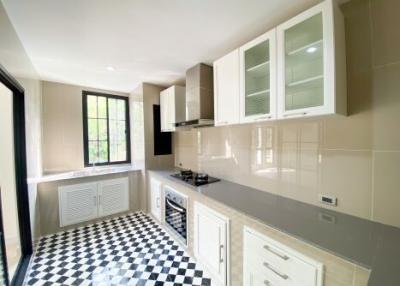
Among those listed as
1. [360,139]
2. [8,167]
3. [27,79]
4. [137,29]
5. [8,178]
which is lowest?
[8,178]

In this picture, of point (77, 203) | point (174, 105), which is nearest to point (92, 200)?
point (77, 203)

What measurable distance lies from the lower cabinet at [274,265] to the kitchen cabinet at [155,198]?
1666 mm

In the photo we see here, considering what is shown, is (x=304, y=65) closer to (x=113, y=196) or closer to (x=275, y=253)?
(x=275, y=253)

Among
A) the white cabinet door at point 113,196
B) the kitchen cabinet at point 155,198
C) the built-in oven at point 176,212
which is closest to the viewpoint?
the built-in oven at point 176,212

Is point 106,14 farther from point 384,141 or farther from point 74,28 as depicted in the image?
point 384,141

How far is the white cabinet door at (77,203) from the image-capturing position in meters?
2.59

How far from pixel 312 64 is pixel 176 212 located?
6.79 ft

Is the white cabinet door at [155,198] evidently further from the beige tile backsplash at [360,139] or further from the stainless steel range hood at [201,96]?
the beige tile backsplash at [360,139]

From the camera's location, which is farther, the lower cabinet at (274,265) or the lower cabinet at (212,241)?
the lower cabinet at (212,241)

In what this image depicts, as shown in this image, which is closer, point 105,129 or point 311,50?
point 311,50

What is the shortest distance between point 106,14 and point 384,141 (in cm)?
209

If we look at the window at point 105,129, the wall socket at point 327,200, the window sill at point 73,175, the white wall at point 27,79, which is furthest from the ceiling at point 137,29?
the window sill at point 73,175

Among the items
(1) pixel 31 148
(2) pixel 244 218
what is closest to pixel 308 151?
(2) pixel 244 218

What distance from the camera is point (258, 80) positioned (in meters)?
1.63
